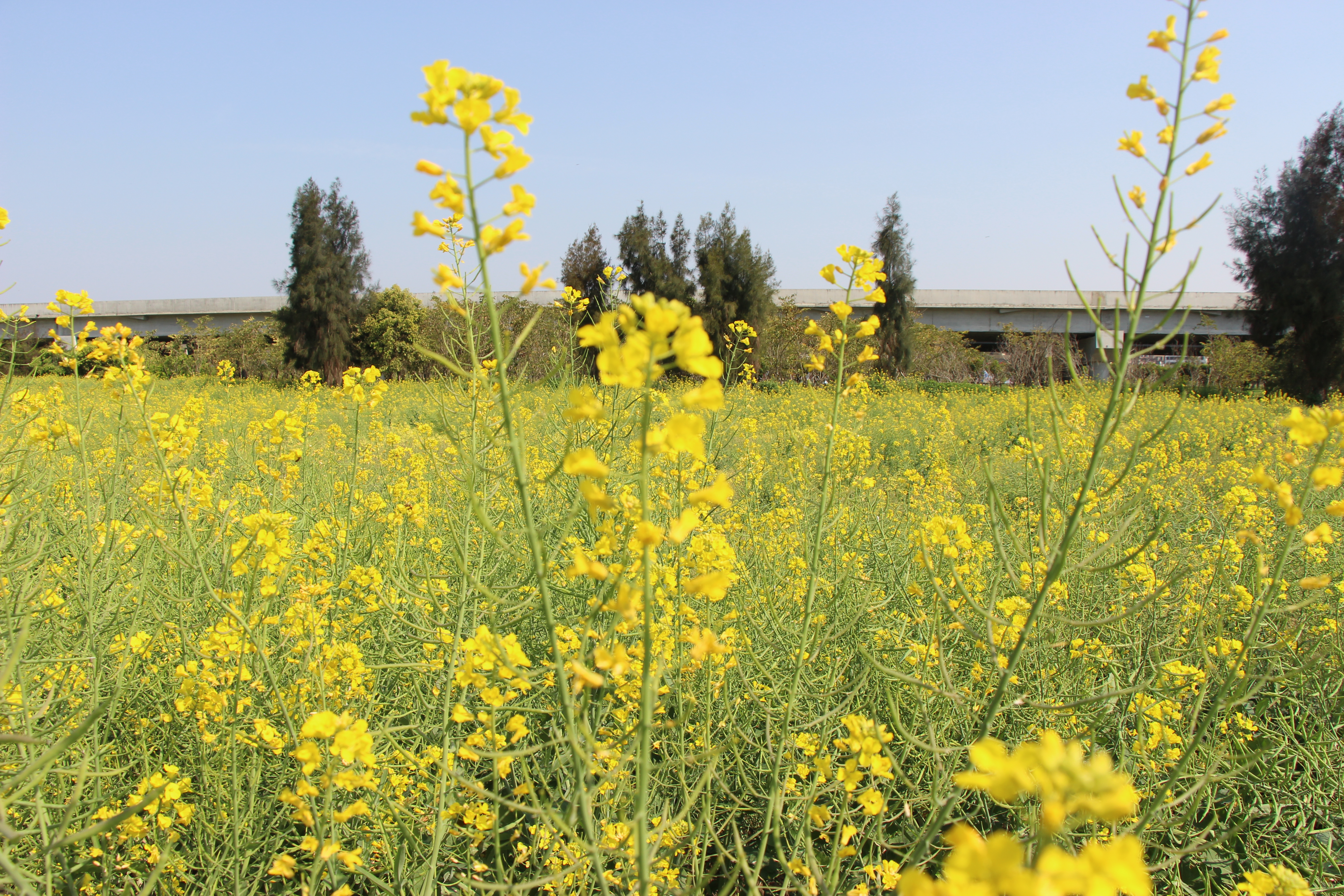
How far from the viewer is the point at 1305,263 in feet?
56.1

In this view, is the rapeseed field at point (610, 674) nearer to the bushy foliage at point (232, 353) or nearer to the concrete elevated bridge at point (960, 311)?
the bushy foliage at point (232, 353)

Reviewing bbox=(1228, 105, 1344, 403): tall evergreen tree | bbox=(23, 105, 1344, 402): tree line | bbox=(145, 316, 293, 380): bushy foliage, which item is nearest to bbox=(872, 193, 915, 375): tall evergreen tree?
bbox=(23, 105, 1344, 402): tree line

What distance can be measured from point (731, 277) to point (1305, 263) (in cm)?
1407

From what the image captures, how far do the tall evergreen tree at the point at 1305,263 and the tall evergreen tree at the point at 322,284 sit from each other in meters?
24.3

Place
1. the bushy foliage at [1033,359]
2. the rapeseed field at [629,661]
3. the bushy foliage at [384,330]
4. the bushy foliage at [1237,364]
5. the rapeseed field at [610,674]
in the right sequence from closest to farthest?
the rapeseed field at [629,661] → the rapeseed field at [610,674] → the bushy foliage at [1237,364] → the bushy foliage at [384,330] → the bushy foliage at [1033,359]

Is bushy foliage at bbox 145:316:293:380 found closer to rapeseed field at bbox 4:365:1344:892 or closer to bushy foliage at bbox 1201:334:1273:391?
rapeseed field at bbox 4:365:1344:892

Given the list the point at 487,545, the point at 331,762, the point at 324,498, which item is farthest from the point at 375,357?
the point at 331,762

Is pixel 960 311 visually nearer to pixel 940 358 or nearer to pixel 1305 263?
pixel 940 358

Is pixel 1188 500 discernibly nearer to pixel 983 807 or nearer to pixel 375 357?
pixel 983 807

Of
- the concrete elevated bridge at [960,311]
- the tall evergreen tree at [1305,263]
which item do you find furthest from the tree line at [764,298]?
the concrete elevated bridge at [960,311]

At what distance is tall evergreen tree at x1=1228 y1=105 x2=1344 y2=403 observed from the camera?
16781 mm

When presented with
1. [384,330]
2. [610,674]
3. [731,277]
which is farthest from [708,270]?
[610,674]

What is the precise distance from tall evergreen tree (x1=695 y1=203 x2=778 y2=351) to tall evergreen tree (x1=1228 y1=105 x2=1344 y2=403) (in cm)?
1238

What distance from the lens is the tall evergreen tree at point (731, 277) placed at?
66.0 feet
